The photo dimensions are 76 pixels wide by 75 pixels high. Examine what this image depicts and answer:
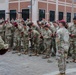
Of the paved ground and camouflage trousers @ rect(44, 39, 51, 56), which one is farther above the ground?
camouflage trousers @ rect(44, 39, 51, 56)

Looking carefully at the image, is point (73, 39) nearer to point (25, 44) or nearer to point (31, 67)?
point (31, 67)

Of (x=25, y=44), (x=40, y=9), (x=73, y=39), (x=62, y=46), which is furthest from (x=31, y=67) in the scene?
(x=40, y=9)

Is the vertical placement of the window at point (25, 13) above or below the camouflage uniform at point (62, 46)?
above

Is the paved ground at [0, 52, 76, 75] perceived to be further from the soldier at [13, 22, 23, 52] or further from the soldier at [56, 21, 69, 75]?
the soldier at [13, 22, 23, 52]

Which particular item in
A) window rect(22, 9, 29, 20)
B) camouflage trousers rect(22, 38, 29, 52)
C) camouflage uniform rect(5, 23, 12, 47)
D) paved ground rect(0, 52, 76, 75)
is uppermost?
window rect(22, 9, 29, 20)

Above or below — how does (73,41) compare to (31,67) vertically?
above

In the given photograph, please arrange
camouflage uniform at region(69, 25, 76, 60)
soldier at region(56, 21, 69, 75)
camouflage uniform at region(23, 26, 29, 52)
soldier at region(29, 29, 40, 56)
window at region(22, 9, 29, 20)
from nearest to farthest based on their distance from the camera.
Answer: soldier at region(56, 21, 69, 75) < camouflage uniform at region(69, 25, 76, 60) < soldier at region(29, 29, 40, 56) < camouflage uniform at region(23, 26, 29, 52) < window at region(22, 9, 29, 20)

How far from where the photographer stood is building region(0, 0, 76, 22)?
37.7 meters

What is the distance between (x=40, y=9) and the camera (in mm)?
38812

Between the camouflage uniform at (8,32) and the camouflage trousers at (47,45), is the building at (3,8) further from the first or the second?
the camouflage trousers at (47,45)

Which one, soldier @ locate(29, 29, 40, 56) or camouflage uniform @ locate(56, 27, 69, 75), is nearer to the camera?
camouflage uniform @ locate(56, 27, 69, 75)

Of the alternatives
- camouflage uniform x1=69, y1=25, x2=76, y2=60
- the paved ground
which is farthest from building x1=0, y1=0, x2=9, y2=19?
camouflage uniform x1=69, y1=25, x2=76, y2=60

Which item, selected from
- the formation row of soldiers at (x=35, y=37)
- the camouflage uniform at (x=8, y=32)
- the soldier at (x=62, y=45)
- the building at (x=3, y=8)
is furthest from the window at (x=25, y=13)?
the soldier at (x=62, y=45)

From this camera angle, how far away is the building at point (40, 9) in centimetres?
3769
